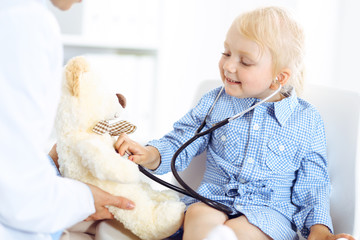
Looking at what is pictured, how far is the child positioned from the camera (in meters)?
1.11

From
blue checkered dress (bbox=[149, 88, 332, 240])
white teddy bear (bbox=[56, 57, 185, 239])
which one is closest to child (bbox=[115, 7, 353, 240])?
blue checkered dress (bbox=[149, 88, 332, 240])

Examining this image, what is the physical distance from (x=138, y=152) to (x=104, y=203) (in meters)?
0.20

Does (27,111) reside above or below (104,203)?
above

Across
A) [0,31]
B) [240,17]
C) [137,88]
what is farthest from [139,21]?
[0,31]

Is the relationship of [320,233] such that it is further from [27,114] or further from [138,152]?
[27,114]

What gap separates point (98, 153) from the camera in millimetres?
899

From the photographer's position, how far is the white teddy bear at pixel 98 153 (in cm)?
91

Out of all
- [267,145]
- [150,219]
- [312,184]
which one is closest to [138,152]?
[150,219]

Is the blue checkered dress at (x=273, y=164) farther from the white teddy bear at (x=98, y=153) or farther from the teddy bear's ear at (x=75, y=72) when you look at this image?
the teddy bear's ear at (x=75, y=72)

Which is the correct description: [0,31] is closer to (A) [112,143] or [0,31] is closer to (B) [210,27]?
(A) [112,143]

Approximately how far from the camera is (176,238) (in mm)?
1103

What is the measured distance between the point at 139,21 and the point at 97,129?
5.78 ft

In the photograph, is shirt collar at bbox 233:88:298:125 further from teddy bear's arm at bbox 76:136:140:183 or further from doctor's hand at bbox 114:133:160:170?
teddy bear's arm at bbox 76:136:140:183

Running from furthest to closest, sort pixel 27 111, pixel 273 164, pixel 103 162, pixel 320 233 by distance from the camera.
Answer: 1. pixel 273 164
2. pixel 320 233
3. pixel 103 162
4. pixel 27 111
